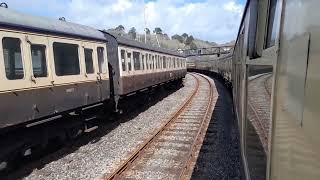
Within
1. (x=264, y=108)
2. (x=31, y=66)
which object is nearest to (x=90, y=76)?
Result: (x=31, y=66)

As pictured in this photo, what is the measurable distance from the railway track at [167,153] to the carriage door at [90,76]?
2060mm

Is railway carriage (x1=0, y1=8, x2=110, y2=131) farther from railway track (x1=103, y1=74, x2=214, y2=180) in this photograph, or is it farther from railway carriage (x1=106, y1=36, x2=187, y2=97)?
railway carriage (x1=106, y1=36, x2=187, y2=97)

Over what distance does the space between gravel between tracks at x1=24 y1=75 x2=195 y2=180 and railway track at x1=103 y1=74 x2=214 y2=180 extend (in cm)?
36

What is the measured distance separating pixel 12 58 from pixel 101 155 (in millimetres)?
3330

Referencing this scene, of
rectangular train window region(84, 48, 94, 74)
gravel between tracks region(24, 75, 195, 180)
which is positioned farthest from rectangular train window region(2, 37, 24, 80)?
rectangular train window region(84, 48, 94, 74)

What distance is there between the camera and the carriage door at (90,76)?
1038cm

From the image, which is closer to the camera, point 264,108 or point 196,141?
point 264,108

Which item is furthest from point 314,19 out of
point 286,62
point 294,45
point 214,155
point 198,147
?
point 198,147

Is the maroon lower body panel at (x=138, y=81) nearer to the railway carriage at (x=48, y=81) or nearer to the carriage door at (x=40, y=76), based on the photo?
the railway carriage at (x=48, y=81)

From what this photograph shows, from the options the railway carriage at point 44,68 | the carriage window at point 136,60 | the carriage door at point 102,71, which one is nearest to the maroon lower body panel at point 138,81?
the carriage window at point 136,60

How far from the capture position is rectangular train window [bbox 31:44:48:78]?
26.1ft

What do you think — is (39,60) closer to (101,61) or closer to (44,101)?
(44,101)

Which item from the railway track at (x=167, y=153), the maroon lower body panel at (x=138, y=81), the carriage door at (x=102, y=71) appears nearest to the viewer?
the railway track at (x=167, y=153)

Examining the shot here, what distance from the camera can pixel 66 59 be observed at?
9422 mm
